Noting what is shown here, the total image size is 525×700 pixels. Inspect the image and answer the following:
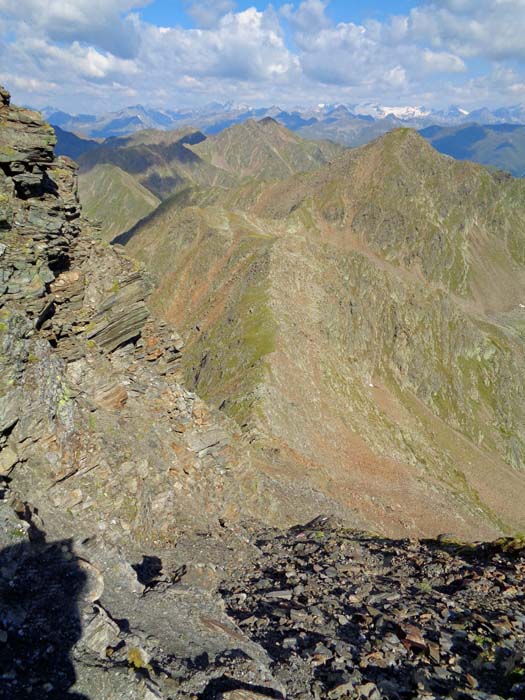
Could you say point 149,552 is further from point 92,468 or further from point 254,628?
point 254,628

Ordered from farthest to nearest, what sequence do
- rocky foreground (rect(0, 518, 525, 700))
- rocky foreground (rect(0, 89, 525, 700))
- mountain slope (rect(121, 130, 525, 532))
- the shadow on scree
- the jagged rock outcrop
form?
1. mountain slope (rect(121, 130, 525, 532))
2. rocky foreground (rect(0, 89, 525, 700))
3. the jagged rock outcrop
4. rocky foreground (rect(0, 518, 525, 700))
5. the shadow on scree

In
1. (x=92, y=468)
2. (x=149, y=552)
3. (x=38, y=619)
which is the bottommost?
(x=149, y=552)

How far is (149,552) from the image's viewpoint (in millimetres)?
19656

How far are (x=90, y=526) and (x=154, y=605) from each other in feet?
17.1

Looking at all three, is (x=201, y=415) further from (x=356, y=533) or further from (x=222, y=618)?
(x=222, y=618)

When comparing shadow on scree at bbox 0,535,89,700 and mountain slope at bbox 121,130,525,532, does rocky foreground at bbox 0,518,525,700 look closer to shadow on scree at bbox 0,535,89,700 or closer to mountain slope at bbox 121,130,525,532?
shadow on scree at bbox 0,535,89,700

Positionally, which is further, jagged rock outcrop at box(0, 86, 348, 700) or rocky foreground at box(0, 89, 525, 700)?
rocky foreground at box(0, 89, 525, 700)

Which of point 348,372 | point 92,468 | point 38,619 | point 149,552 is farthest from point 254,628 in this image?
point 348,372

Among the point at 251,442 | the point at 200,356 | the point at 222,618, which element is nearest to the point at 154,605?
the point at 222,618

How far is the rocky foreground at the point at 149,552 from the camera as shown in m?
11.5

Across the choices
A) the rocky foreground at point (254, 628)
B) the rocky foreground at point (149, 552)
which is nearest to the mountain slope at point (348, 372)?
the rocky foreground at point (149, 552)

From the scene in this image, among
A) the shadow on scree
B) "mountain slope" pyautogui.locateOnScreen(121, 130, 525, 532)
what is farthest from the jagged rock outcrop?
"mountain slope" pyautogui.locateOnScreen(121, 130, 525, 532)

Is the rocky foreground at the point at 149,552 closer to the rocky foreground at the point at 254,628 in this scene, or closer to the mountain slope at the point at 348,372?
the rocky foreground at the point at 254,628

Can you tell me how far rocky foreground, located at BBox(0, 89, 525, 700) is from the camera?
11508mm
